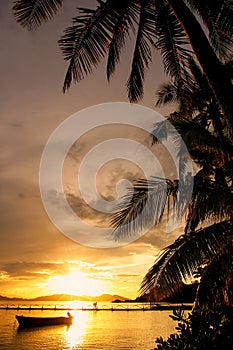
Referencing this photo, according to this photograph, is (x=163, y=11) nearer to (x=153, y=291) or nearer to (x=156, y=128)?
(x=156, y=128)

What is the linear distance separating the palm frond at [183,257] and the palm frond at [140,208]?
775 mm

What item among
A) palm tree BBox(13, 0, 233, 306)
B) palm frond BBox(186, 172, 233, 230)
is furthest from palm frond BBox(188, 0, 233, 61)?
palm frond BBox(186, 172, 233, 230)

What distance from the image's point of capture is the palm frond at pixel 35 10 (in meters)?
8.98

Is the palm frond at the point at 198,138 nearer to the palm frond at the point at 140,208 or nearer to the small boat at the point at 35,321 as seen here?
the palm frond at the point at 140,208

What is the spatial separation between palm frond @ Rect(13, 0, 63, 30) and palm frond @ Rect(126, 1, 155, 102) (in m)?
2.03

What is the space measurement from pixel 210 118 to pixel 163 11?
5.39 meters

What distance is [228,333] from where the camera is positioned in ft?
20.1

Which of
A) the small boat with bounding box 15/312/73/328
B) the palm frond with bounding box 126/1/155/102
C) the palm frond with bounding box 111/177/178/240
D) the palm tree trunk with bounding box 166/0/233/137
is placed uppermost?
the palm frond with bounding box 126/1/155/102

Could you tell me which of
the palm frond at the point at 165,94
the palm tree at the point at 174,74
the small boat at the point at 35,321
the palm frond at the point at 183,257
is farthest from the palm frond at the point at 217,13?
the small boat at the point at 35,321

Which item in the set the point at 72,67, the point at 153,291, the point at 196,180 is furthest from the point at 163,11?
the point at 153,291

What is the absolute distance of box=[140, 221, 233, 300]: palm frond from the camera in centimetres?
674

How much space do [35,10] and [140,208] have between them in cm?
546

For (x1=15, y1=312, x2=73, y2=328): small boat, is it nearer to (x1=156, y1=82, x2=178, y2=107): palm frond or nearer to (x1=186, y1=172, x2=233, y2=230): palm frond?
(x1=156, y1=82, x2=178, y2=107): palm frond

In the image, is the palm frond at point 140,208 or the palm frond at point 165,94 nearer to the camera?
the palm frond at point 140,208
